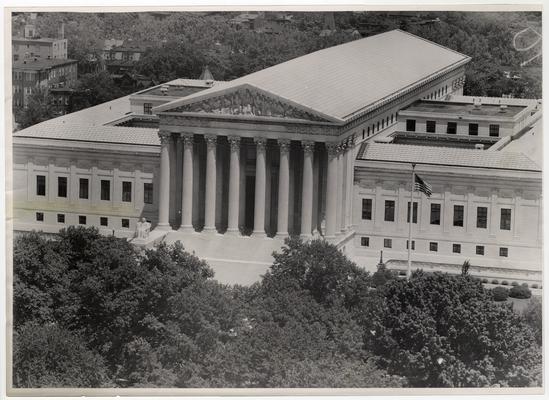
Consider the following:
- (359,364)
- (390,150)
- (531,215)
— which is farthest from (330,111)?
(359,364)

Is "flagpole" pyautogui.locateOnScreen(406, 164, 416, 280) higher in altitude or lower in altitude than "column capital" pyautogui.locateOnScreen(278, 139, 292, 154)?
lower

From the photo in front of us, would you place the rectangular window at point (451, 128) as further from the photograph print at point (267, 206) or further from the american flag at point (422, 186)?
the american flag at point (422, 186)

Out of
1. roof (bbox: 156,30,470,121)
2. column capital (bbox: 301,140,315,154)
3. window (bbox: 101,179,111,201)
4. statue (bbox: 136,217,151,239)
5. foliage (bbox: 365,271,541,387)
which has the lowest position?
foliage (bbox: 365,271,541,387)

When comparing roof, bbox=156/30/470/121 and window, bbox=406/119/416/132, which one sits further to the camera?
window, bbox=406/119/416/132

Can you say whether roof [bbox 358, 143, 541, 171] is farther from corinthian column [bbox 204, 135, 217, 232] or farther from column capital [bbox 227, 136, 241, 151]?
corinthian column [bbox 204, 135, 217, 232]

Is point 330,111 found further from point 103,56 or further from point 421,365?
point 421,365

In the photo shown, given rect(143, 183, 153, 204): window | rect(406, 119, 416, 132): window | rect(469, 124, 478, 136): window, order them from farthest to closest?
rect(469, 124, 478, 136): window
rect(406, 119, 416, 132): window
rect(143, 183, 153, 204): window

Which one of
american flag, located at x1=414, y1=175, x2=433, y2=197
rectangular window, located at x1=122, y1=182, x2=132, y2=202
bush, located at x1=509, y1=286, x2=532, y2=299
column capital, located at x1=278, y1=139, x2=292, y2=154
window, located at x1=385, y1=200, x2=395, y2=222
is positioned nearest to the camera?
bush, located at x1=509, y1=286, x2=532, y2=299

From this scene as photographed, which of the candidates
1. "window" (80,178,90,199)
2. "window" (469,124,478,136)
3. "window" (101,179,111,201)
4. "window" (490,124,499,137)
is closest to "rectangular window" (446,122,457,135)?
"window" (469,124,478,136)
